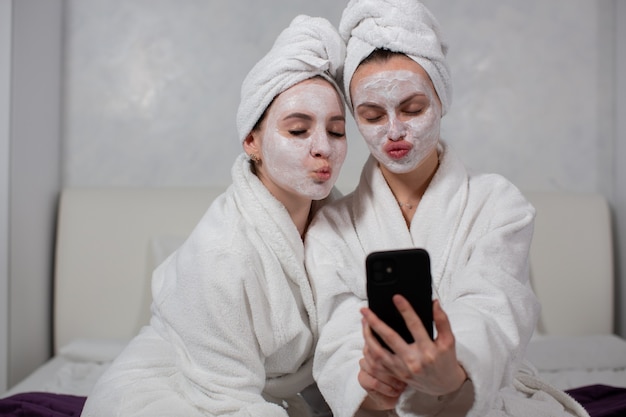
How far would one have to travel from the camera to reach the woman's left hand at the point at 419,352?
791 millimetres

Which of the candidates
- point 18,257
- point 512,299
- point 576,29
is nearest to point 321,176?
point 512,299

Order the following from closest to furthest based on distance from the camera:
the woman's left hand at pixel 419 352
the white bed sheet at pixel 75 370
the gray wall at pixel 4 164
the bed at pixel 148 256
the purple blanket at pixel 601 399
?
the woman's left hand at pixel 419 352, the purple blanket at pixel 601 399, the white bed sheet at pixel 75 370, the gray wall at pixel 4 164, the bed at pixel 148 256

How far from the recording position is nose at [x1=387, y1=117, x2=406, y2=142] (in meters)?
1.14

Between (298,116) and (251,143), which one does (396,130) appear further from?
(251,143)

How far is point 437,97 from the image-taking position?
1189mm

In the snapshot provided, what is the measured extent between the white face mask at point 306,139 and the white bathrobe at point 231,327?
0.23 ft

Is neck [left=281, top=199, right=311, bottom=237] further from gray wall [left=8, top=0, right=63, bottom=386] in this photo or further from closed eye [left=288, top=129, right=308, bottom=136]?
gray wall [left=8, top=0, right=63, bottom=386]

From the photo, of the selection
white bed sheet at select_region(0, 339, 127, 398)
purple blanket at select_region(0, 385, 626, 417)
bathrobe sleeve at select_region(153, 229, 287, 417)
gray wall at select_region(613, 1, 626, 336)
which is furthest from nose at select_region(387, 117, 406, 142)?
gray wall at select_region(613, 1, 626, 336)

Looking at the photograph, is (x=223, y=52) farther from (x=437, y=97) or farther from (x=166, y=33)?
(x=437, y=97)

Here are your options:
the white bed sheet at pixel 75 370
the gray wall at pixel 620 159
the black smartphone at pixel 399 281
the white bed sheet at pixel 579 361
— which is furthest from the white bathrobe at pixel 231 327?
the gray wall at pixel 620 159

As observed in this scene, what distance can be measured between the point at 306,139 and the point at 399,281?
0.43 m

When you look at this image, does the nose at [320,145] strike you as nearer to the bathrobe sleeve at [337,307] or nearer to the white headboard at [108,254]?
the bathrobe sleeve at [337,307]

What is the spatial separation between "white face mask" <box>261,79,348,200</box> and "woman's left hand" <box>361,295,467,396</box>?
394 mm

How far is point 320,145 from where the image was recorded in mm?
1155
